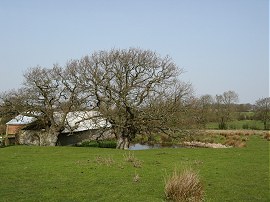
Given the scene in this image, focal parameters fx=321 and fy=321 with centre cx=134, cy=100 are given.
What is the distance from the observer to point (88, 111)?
3775 cm

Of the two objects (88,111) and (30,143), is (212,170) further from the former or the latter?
(30,143)

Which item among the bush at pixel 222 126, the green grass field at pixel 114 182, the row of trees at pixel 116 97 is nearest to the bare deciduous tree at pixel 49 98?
the row of trees at pixel 116 97

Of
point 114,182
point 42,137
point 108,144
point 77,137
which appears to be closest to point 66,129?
point 42,137

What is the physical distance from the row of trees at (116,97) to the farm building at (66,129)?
1140 mm

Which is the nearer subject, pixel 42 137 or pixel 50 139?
pixel 50 139

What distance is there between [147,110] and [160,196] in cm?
2449

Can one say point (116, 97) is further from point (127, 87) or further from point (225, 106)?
point (225, 106)

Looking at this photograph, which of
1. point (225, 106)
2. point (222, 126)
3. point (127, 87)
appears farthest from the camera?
point (225, 106)

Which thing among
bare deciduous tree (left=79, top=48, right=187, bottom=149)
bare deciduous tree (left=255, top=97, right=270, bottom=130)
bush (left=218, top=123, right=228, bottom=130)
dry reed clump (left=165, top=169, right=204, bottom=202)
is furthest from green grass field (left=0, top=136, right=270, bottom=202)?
bare deciduous tree (left=255, top=97, right=270, bottom=130)

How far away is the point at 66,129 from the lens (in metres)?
41.4

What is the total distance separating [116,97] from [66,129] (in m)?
9.73

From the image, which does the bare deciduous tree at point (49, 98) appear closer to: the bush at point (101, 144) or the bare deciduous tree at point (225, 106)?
the bush at point (101, 144)

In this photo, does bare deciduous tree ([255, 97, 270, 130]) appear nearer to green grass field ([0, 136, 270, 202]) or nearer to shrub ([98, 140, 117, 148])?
shrub ([98, 140, 117, 148])

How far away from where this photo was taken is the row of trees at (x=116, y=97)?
35.5 meters
